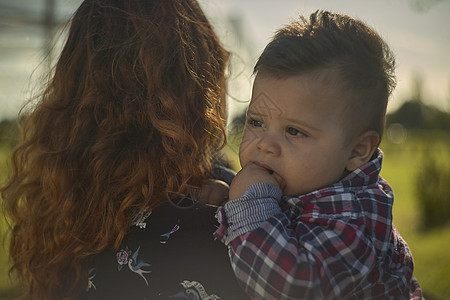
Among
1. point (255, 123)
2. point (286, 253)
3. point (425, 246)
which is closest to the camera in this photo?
point (286, 253)

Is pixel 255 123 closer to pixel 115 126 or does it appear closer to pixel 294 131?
pixel 294 131

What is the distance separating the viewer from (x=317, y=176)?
4.73 ft

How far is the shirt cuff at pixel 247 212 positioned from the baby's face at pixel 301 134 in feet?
0.44

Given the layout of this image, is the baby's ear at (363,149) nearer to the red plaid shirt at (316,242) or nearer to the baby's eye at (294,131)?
the red plaid shirt at (316,242)

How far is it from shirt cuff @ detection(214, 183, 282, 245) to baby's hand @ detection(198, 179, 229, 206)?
7.8 inches

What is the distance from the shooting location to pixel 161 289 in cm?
132

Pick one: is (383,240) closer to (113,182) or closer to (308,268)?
(308,268)

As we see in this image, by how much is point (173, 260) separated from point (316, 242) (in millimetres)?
429

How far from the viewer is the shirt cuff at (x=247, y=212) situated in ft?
4.17

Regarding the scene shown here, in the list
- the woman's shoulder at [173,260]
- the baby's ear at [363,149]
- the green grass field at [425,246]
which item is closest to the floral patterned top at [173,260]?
the woman's shoulder at [173,260]

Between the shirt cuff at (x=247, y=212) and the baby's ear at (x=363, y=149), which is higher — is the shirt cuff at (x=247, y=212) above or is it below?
below

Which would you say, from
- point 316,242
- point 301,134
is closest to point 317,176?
point 301,134

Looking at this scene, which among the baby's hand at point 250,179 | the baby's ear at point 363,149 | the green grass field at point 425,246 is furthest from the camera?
the green grass field at point 425,246

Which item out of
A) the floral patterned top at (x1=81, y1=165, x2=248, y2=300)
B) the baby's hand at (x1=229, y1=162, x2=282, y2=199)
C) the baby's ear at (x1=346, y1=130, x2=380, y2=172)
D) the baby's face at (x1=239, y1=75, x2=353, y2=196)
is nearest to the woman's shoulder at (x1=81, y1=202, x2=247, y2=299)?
the floral patterned top at (x1=81, y1=165, x2=248, y2=300)
